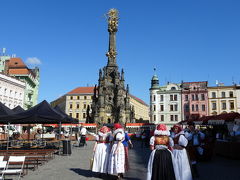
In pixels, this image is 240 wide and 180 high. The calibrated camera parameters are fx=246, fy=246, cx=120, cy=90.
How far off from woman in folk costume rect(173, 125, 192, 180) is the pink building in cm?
5513

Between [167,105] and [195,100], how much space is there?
7.14 metres

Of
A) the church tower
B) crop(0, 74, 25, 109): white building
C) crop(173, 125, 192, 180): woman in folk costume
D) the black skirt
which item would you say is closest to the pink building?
A: the church tower

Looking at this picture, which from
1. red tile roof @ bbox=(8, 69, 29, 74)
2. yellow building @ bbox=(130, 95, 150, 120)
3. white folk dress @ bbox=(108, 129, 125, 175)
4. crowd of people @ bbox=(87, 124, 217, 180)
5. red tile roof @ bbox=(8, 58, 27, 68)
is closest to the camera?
crowd of people @ bbox=(87, 124, 217, 180)

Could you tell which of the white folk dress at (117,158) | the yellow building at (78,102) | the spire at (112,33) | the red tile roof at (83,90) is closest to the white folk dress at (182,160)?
the white folk dress at (117,158)

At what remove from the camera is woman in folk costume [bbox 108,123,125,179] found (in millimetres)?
8413

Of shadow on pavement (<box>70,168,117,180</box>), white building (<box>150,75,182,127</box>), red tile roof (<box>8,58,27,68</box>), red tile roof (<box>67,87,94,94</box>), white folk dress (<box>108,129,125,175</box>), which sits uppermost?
red tile roof (<box>8,58,27,68</box>)

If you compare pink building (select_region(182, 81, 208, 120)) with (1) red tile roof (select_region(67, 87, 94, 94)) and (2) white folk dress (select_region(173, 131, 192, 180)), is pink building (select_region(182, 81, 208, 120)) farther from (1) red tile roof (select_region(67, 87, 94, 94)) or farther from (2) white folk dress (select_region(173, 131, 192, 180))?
(2) white folk dress (select_region(173, 131, 192, 180))

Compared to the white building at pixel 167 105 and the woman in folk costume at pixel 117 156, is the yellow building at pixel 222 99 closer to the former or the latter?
the white building at pixel 167 105

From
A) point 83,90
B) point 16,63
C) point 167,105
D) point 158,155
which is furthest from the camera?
point 83,90

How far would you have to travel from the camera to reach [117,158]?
8484mm

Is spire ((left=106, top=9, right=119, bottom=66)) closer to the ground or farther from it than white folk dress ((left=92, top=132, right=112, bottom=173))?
farther from it

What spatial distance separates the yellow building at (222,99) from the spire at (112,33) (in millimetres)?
26315

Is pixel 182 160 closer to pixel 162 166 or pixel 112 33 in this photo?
pixel 162 166

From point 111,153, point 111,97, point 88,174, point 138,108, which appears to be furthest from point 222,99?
point 138,108
